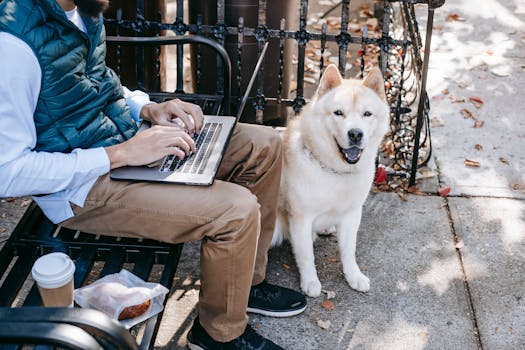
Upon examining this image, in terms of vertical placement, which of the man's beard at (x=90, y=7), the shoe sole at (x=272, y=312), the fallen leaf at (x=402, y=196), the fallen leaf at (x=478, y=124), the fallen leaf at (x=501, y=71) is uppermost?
the man's beard at (x=90, y=7)

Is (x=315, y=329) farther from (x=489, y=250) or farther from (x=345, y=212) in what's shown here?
(x=489, y=250)

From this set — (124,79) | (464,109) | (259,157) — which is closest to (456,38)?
(464,109)

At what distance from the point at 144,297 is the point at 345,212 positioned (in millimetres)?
1417

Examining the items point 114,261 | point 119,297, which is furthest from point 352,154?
point 119,297

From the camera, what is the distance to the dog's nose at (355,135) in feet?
10.1

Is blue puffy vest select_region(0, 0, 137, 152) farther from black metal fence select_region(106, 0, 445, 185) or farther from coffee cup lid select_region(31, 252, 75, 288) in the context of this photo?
black metal fence select_region(106, 0, 445, 185)

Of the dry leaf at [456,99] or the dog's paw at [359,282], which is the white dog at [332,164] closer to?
the dog's paw at [359,282]

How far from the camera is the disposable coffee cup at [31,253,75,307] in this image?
2.00 meters

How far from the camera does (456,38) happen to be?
6238 mm

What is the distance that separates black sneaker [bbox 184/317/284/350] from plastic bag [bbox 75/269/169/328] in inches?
17.6

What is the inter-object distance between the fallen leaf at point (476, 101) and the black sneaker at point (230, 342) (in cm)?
306

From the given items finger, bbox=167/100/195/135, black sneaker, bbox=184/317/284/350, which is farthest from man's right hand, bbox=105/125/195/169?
black sneaker, bbox=184/317/284/350

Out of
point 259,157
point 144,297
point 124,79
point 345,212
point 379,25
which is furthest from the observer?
point 379,25

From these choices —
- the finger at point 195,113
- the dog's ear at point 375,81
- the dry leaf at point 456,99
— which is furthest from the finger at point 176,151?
the dry leaf at point 456,99
